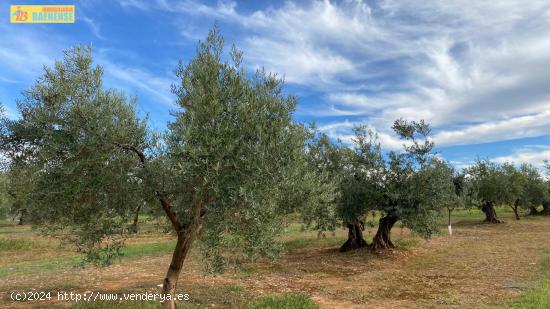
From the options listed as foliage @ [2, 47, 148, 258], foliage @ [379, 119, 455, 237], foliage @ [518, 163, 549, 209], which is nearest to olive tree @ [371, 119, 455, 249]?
foliage @ [379, 119, 455, 237]

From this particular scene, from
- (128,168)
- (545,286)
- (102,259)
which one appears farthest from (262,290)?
(545,286)

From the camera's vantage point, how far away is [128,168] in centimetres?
1296

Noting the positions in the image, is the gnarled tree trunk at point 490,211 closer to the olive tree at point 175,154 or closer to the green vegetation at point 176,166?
the green vegetation at point 176,166

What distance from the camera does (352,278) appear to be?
24.0 m

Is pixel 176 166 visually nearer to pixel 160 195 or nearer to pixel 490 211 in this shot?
pixel 160 195

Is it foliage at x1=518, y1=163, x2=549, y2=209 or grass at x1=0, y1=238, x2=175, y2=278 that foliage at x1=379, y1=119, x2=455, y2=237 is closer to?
grass at x1=0, y1=238, x2=175, y2=278

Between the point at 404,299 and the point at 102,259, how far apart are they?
13595mm

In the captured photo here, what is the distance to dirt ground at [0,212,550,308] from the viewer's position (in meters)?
18.5

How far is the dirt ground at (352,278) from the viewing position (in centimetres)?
1847

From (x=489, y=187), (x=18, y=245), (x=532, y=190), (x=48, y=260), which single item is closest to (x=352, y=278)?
(x=48, y=260)

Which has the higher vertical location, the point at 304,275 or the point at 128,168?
the point at 128,168

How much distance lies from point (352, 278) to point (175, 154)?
16.8 m

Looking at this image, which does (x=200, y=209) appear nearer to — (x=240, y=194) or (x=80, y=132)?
(x=240, y=194)

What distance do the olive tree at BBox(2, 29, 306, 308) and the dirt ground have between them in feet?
13.0
